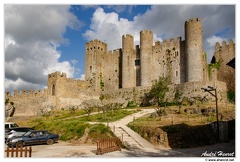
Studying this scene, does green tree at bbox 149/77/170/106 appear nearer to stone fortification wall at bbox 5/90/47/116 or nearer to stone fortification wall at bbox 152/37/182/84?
stone fortification wall at bbox 152/37/182/84

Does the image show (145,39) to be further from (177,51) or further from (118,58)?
(118,58)

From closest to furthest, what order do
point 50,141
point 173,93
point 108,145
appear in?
point 108,145 < point 50,141 < point 173,93

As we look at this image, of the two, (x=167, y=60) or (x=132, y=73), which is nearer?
(x=167, y=60)

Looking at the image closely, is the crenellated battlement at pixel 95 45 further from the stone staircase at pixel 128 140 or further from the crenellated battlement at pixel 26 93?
the stone staircase at pixel 128 140

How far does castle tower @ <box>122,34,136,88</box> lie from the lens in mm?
50312

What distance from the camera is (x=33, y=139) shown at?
1948 cm

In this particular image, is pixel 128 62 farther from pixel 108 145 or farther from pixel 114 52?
pixel 108 145

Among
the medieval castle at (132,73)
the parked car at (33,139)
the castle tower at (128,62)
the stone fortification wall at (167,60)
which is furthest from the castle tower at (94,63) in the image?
the parked car at (33,139)

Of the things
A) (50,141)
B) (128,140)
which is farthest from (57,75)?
(128,140)

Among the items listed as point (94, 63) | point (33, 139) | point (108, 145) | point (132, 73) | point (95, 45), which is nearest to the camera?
point (108, 145)

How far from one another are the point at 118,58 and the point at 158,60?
10.7m

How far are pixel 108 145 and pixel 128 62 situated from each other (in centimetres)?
3531

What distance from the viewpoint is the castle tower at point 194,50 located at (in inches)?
1614

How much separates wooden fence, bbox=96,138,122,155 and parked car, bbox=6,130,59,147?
5.88 meters
